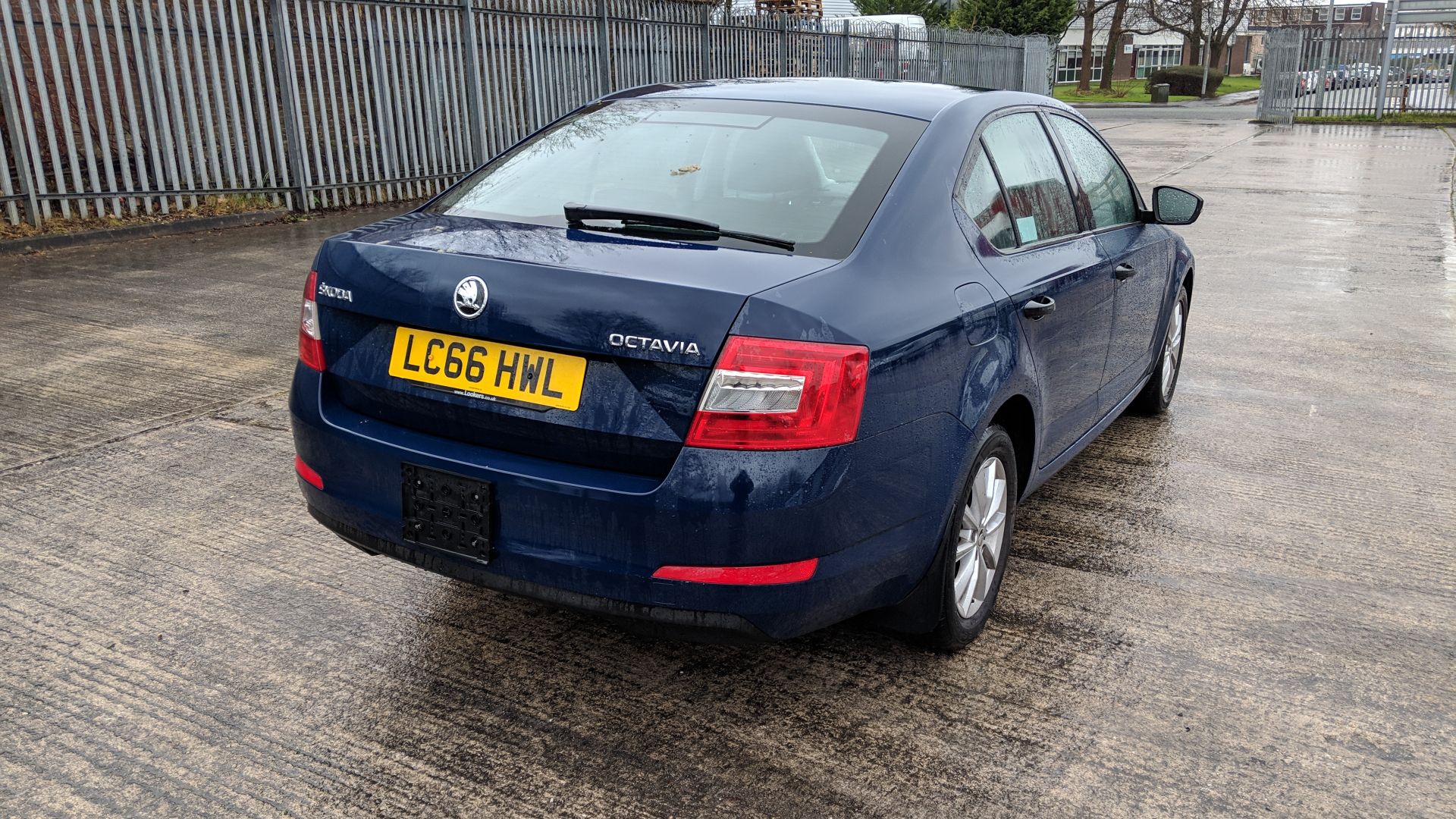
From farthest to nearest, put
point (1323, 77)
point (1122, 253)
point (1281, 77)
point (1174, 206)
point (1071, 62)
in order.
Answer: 1. point (1071, 62)
2. point (1323, 77)
3. point (1281, 77)
4. point (1174, 206)
5. point (1122, 253)

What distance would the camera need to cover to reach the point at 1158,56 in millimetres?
80562

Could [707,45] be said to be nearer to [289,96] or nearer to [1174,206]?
[289,96]

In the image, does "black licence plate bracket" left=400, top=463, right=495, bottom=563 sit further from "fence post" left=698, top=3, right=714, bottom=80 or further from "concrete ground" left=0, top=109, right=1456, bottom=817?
"fence post" left=698, top=3, right=714, bottom=80

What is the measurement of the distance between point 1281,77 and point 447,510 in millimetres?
32854

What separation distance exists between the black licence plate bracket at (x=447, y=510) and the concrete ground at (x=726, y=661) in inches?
19.3

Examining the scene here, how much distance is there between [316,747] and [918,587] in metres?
1.52

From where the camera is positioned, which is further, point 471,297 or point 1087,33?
point 1087,33

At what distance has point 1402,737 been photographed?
288cm

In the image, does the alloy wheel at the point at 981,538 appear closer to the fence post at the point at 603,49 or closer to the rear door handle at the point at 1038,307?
the rear door handle at the point at 1038,307

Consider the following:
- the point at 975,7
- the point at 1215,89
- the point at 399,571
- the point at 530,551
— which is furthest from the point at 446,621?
the point at 1215,89

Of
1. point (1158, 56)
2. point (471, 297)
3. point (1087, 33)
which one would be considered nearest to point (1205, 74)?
point (1087, 33)

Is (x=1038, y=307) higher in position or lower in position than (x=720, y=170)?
lower

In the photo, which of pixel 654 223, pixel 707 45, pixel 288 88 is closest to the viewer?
pixel 654 223

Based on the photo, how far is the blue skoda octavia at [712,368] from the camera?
2506 millimetres
